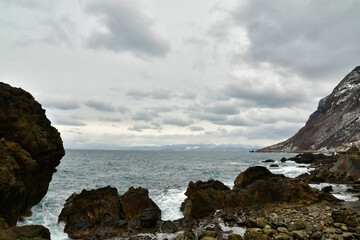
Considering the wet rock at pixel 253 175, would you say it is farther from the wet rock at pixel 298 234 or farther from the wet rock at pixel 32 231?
the wet rock at pixel 32 231

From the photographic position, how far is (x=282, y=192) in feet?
70.1

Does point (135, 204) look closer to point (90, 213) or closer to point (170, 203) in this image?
point (90, 213)

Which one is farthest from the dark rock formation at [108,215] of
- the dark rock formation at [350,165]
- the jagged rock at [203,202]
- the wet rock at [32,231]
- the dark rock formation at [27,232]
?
the dark rock formation at [350,165]

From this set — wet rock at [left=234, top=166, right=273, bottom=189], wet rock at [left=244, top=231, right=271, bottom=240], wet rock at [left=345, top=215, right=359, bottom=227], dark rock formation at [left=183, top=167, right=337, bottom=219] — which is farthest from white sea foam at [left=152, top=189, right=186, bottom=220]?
wet rock at [left=345, top=215, right=359, bottom=227]

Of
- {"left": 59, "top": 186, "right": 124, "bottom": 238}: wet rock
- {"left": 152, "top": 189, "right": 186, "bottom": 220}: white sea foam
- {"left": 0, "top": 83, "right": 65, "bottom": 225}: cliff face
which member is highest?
{"left": 0, "top": 83, "right": 65, "bottom": 225}: cliff face

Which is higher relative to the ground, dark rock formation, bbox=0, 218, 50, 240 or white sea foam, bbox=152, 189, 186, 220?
dark rock formation, bbox=0, 218, 50, 240

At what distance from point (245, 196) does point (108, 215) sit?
1167 cm

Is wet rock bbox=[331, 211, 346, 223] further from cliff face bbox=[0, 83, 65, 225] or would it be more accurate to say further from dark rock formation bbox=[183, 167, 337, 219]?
cliff face bbox=[0, 83, 65, 225]

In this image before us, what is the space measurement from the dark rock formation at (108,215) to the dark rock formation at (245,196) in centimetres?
315

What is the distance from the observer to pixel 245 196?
799 inches

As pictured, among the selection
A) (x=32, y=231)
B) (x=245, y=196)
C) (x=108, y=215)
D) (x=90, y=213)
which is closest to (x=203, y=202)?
(x=245, y=196)

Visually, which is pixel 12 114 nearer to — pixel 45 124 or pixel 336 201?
pixel 45 124

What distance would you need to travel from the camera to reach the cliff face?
1279 cm

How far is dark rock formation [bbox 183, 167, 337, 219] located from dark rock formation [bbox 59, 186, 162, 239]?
10.3 ft
